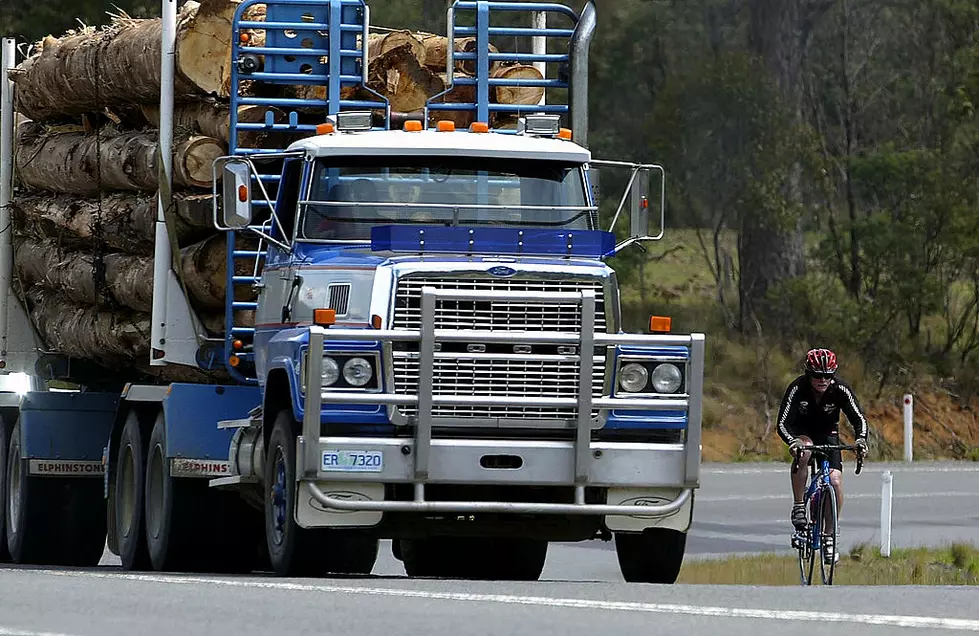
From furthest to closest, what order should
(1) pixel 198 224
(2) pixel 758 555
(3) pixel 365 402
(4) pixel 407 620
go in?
(2) pixel 758 555 → (1) pixel 198 224 → (3) pixel 365 402 → (4) pixel 407 620

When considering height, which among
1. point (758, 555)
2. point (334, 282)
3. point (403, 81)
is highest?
point (403, 81)

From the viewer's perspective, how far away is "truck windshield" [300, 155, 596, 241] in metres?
13.9

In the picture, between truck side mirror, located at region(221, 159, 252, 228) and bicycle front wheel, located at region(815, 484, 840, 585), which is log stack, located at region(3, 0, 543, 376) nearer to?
truck side mirror, located at region(221, 159, 252, 228)

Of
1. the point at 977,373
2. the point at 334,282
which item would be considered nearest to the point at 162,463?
the point at 334,282

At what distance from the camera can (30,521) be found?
18.2m

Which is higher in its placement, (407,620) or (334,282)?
(334,282)

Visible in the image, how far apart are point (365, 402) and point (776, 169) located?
28056mm

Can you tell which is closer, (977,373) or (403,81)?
(403,81)

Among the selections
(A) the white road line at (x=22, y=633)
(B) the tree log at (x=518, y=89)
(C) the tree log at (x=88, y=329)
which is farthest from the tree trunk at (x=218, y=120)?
(A) the white road line at (x=22, y=633)

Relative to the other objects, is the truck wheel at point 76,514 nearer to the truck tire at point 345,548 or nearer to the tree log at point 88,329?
the tree log at point 88,329

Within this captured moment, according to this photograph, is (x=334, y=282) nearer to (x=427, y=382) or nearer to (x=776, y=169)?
(x=427, y=382)

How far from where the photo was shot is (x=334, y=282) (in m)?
13.4

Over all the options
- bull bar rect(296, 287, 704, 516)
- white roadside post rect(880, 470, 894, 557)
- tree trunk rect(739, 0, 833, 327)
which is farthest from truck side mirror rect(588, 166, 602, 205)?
tree trunk rect(739, 0, 833, 327)

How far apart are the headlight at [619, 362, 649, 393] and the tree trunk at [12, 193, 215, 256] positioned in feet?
11.7
